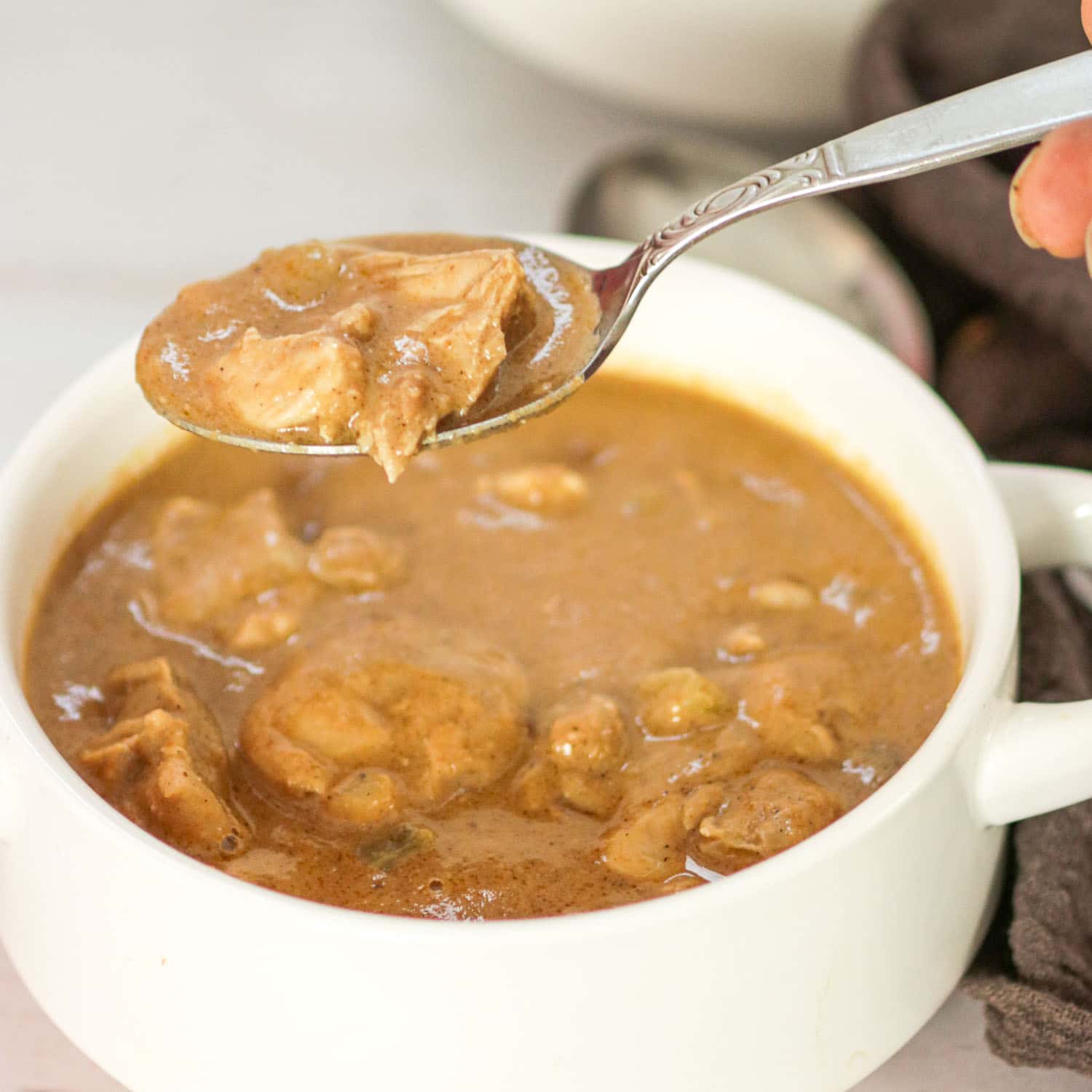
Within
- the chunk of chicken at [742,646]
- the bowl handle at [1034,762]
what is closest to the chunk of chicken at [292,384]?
the chunk of chicken at [742,646]

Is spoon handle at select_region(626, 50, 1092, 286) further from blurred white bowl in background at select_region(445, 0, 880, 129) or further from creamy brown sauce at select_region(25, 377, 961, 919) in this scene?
blurred white bowl in background at select_region(445, 0, 880, 129)

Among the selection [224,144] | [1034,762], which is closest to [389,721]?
[1034,762]

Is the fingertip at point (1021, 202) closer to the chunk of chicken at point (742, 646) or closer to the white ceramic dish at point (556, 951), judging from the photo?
the white ceramic dish at point (556, 951)

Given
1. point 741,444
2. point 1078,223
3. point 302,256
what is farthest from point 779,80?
point 302,256

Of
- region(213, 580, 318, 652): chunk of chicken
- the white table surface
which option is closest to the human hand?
region(213, 580, 318, 652): chunk of chicken

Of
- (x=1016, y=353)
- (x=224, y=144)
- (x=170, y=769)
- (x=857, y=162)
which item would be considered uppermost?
(x=857, y=162)

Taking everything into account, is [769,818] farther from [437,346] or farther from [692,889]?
[437,346]

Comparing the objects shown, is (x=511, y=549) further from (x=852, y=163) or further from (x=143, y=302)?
(x=143, y=302)
